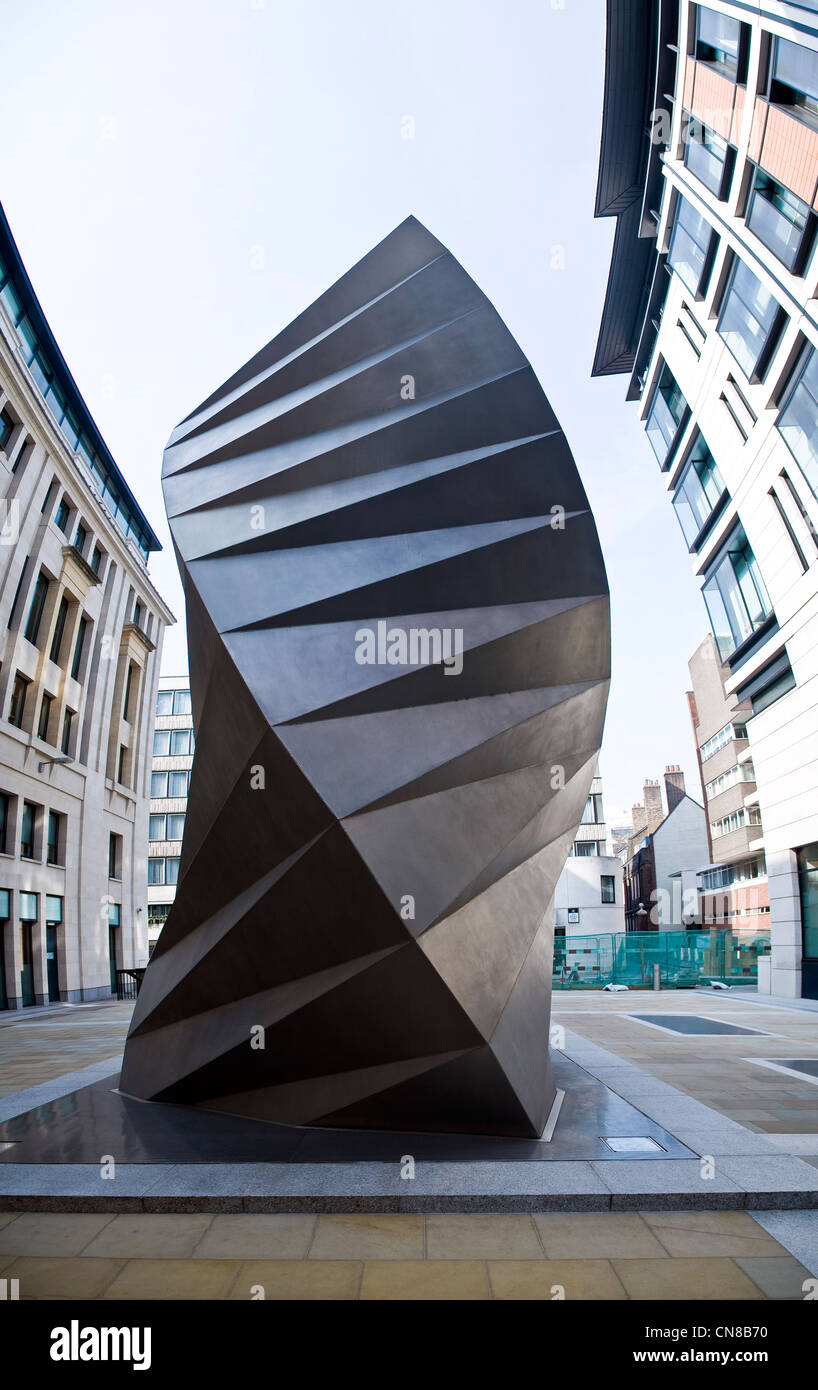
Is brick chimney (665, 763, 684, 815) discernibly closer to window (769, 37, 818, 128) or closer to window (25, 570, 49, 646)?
window (25, 570, 49, 646)

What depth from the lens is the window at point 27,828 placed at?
31.6 m

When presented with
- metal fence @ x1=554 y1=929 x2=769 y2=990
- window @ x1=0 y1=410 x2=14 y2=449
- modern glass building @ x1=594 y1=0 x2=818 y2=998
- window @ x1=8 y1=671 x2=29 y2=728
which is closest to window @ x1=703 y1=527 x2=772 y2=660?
modern glass building @ x1=594 y1=0 x2=818 y2=998

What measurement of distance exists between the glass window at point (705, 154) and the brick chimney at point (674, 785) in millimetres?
67012

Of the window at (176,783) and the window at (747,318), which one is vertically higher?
the window at (747,318)

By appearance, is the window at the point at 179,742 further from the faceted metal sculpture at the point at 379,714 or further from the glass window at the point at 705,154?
the faceted metal sculpture at the point at 379,714

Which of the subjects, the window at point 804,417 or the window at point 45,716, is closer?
the window at point 804,417

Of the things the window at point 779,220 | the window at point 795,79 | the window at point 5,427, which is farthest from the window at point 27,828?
the window at point 795,79

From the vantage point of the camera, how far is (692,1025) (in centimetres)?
1869

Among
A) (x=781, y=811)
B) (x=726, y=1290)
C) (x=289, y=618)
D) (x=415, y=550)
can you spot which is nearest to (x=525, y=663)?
(x=415, y=550)

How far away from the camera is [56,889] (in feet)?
111

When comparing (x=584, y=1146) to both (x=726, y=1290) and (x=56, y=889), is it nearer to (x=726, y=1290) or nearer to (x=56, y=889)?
(x=726, y=1290)

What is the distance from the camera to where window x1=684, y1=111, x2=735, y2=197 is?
80.7ft

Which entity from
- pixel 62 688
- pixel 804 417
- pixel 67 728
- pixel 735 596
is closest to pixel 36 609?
pixel 62 688
